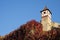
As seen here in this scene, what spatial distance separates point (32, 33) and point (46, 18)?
8.76 metres

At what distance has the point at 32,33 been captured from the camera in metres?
42.8

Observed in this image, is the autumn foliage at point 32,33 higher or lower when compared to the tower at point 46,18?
lower

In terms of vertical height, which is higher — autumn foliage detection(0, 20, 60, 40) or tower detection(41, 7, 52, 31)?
tower detection(41, 7, 52, 31)

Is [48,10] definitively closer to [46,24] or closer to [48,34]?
[46,24]

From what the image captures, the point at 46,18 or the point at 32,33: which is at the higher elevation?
the point at 46,18

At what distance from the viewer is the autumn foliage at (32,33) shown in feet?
131

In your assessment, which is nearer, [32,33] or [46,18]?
[32,33]

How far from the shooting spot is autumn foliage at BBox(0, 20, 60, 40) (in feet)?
131

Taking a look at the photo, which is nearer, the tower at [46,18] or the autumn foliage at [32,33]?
the autumn foliage at [32,33]

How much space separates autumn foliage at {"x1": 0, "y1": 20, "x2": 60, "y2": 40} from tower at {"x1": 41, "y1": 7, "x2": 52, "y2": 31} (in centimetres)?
126

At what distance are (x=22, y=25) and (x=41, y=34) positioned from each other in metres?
5.65

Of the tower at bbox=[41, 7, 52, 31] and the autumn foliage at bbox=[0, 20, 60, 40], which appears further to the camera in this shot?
the tower at bbox=[41, 7, 52, 31]

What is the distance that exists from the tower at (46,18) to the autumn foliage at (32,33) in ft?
4.12

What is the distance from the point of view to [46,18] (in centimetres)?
5031
